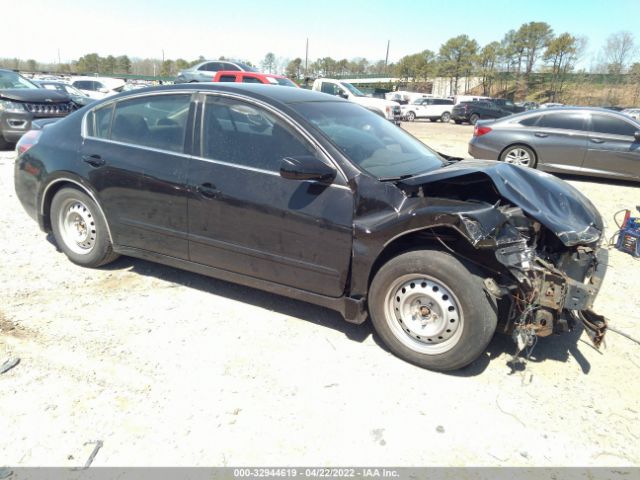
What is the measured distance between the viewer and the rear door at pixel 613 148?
870 centimetres

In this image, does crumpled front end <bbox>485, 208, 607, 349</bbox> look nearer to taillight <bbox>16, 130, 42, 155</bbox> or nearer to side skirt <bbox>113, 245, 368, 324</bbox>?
side skirt <bbox>113, 245, 368, 324</bbox>

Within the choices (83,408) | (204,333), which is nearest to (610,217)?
(204,333)

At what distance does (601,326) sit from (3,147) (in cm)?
1176

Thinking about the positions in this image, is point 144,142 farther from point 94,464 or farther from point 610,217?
point 610,217

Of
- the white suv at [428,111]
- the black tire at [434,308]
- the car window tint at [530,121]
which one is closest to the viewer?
the black tire at [434,308]

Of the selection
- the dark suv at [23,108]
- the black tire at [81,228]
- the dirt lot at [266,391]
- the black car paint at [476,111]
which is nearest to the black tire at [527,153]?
the dirt lot at [266,391]

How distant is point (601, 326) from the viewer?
3.00 m

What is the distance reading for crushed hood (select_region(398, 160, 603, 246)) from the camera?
3074mm

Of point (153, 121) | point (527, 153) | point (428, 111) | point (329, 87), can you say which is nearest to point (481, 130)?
point (527, 153)

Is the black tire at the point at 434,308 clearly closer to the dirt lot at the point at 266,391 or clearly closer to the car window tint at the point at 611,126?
the dirt lot at the point at 266,391

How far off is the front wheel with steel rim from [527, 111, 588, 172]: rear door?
12 cm

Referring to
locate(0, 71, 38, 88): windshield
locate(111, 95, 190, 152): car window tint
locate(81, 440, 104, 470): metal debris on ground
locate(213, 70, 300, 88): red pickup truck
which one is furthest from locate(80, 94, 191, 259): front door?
locate(213, 70, 300, 88): red pickup truck

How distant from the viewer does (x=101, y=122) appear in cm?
425

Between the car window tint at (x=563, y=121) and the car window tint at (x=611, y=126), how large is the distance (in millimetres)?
225
